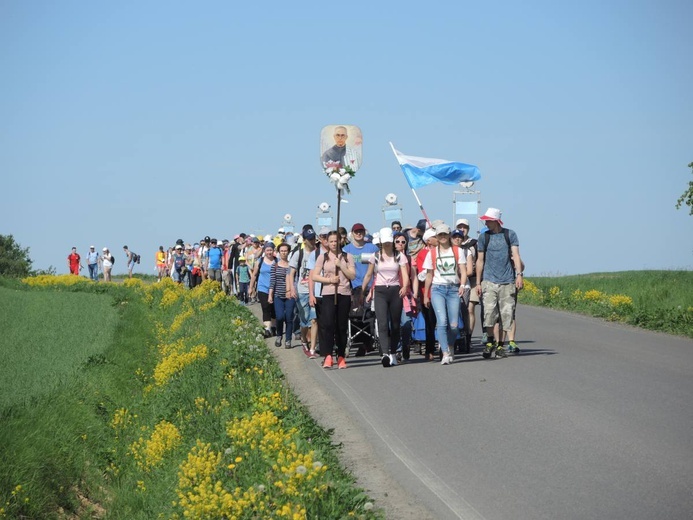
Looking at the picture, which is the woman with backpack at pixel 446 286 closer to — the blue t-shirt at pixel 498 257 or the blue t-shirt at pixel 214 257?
the blue t-shirt at pixel 498 257

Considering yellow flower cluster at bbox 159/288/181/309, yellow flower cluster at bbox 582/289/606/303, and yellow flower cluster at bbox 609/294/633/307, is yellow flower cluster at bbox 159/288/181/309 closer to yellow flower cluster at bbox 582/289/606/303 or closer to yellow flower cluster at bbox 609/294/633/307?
yellow flower cluster at bbox 582/289/606/303

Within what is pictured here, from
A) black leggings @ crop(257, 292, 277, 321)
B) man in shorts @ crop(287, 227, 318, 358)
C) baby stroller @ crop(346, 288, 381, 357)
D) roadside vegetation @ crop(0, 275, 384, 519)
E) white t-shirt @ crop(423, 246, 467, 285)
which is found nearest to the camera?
roadside vegetation @ crop(0, 275, 384, 519)

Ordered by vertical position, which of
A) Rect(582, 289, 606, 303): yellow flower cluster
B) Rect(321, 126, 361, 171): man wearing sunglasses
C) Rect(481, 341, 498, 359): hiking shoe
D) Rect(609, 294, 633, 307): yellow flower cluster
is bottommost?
Rect(481, 341, 498, 359): hiking shoe

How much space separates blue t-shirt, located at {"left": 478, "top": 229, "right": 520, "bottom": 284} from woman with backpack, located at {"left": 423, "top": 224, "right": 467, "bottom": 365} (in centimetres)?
54

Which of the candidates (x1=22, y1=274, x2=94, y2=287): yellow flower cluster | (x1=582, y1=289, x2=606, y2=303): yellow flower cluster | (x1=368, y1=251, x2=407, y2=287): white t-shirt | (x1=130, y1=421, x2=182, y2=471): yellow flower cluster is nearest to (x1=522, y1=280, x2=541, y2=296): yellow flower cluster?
(x1=582, y1=289, x2=606, y2=303): yellow flower cluster

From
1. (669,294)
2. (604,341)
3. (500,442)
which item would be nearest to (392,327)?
(604,341)

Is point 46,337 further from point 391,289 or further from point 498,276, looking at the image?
point 498,276

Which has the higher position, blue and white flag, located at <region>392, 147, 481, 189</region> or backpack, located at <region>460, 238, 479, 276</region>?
blue and white flag, located at <region>392, 147, 481, 189</region>

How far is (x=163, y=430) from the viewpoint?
525 inches

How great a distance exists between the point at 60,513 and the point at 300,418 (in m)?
4.16

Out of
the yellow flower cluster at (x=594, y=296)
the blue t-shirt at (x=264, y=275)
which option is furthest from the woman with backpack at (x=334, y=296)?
the yellow flower cluster at (x=594, y=296)

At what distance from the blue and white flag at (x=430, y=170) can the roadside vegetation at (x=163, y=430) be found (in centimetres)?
469

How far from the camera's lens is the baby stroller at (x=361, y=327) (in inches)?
762

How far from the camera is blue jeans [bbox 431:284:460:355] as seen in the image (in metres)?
17.3
